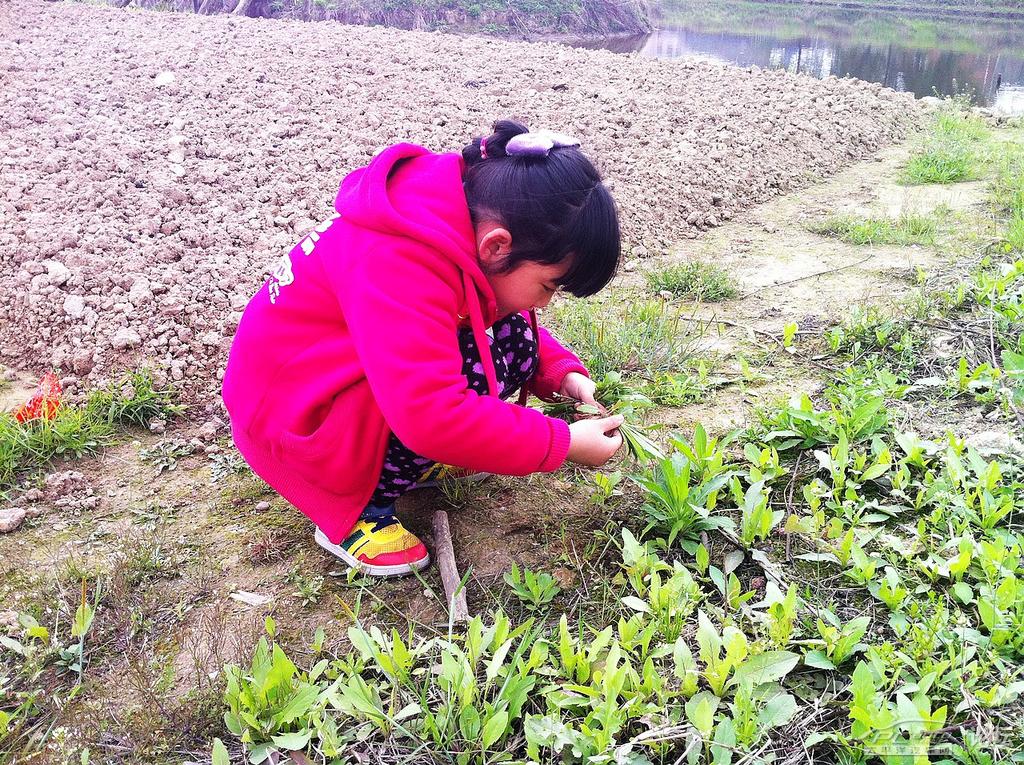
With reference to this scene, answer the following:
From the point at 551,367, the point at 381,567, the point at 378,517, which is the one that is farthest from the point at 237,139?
the point at 381,567

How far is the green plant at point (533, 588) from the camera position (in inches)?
73.3

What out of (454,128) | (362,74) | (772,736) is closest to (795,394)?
(772,736)

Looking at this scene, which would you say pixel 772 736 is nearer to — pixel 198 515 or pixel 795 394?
pixel 795 394

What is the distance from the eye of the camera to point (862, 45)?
15.5m

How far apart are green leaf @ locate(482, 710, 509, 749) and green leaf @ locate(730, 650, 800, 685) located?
43cm

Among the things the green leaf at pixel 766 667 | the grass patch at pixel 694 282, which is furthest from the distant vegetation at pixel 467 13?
the green leaf at pixel 766 667

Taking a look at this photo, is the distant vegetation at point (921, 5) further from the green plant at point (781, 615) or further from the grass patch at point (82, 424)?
the green plant at point (781, 615)

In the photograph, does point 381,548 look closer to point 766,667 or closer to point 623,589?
point 623,589

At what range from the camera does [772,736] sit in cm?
149

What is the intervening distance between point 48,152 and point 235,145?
901mm

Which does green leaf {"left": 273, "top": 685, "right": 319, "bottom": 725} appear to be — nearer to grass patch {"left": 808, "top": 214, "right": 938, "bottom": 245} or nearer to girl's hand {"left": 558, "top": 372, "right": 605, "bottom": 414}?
girl's hand {"left": 558, "top": 372, "right": 605, "bottom": 414}

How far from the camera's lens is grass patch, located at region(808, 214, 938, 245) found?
13.0ft

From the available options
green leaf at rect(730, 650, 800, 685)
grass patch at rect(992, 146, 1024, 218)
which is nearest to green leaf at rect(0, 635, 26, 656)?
green leaf at rect(730, 650, 800, 685)

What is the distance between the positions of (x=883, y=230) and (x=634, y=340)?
1850 mm
